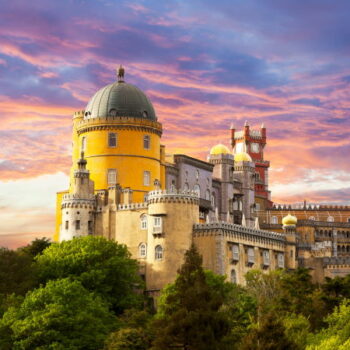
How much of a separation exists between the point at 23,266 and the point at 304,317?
3205 centimetres

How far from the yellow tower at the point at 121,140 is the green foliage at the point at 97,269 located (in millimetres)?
13281

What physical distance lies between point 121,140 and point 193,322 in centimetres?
4773

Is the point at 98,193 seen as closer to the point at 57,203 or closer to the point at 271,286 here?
the point at 57,203

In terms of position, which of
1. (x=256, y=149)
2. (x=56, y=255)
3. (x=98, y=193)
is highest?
(x=256, y=149)

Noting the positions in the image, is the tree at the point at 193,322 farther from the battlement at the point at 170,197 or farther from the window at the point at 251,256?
the window at the point at 251,256

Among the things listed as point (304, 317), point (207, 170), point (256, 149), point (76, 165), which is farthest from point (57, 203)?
point (256, 149)

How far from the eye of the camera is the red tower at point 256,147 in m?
185

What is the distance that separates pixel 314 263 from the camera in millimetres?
122062

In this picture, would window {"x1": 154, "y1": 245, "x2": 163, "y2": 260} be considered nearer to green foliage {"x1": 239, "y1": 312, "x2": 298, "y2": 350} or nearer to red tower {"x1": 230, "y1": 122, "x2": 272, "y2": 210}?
green foliage {"x1": 239, "y1": 312, "x2": 298, "y2": 350}

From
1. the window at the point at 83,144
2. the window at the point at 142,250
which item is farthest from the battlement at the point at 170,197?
the window at the point at 83,144

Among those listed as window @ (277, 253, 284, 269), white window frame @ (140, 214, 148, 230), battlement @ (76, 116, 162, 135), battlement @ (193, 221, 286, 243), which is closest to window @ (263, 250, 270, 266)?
battlement @ (193, 221, 286, 243)

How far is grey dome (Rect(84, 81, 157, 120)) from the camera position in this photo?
118 metres

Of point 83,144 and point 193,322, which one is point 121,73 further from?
point 193,322

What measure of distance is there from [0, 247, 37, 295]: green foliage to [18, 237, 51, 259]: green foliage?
8063 mm
